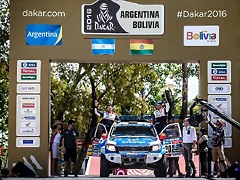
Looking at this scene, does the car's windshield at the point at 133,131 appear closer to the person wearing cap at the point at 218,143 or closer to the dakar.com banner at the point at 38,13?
the person wearing cap at the point at 218,143

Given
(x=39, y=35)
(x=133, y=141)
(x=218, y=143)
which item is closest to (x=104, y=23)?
(x=39, y=35)

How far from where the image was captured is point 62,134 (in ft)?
51.2

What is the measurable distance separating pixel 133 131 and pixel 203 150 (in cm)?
205

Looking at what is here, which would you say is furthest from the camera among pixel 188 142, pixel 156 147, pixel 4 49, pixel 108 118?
pixel 4 49

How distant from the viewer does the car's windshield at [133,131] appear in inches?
610

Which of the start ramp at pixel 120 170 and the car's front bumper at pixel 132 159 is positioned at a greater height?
the car's front bumper at pixel 132 159

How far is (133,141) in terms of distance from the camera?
15.1 meters

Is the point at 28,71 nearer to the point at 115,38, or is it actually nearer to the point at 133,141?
the point at 115,38

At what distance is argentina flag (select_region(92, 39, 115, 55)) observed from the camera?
15484 millimetres

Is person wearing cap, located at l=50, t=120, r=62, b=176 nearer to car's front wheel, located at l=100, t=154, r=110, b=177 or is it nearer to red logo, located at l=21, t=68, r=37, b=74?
car's front wheel, located at l=100, t=154, r=110, b=177

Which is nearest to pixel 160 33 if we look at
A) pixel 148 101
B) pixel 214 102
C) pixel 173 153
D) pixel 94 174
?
pixel 214 102

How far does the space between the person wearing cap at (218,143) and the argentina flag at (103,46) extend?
3477 millimetres

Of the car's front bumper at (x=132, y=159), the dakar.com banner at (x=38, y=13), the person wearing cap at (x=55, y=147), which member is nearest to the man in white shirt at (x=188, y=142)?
the car's front bumper at (x=132, y=159)

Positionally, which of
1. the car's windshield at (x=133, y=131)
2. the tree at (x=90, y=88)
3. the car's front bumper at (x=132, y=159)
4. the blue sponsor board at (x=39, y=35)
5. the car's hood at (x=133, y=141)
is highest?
the blue sponsor board at (x=39, y=35)
